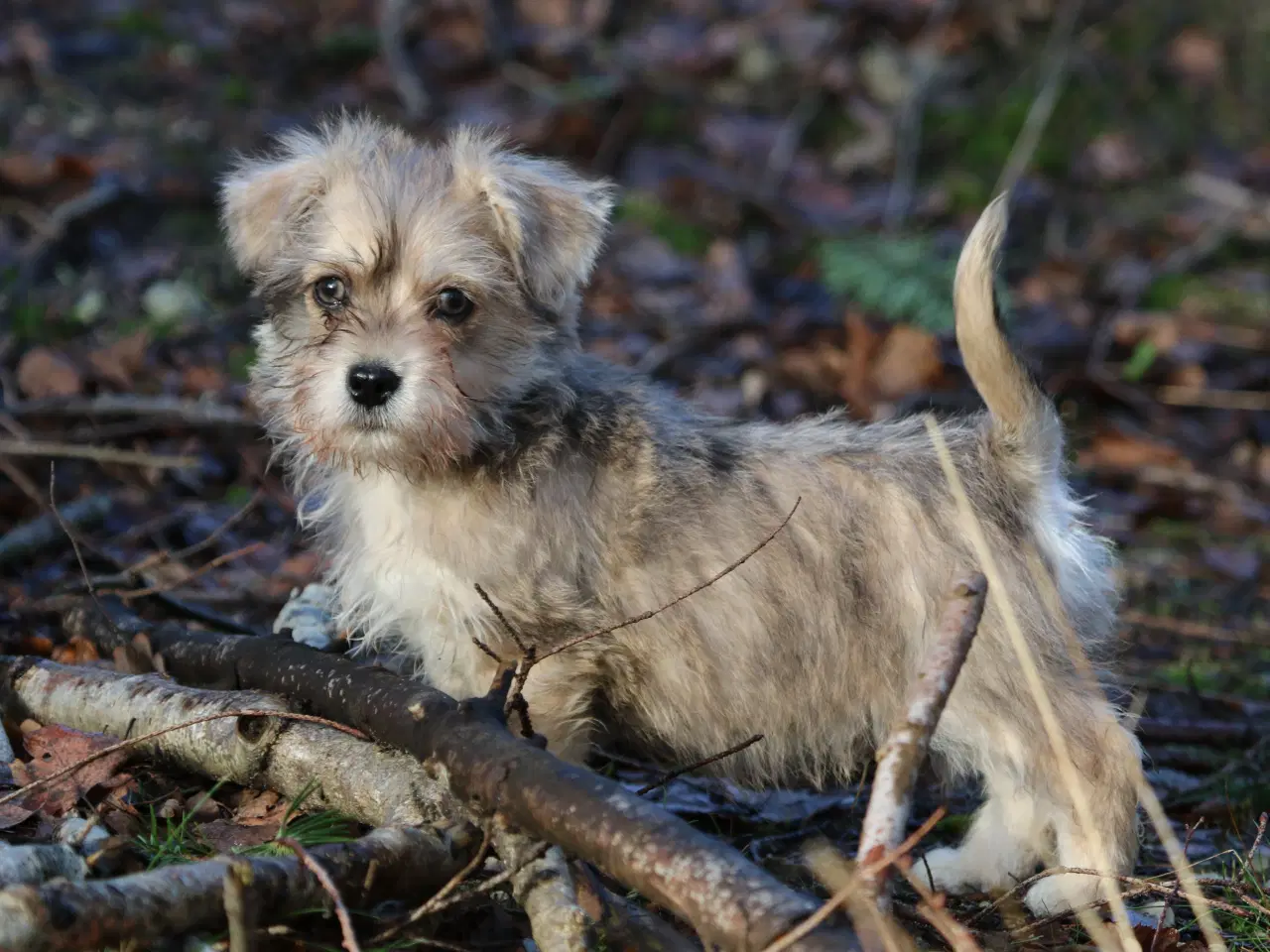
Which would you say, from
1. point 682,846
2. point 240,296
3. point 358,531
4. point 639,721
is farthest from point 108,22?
point 682,846

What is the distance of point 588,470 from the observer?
4395 millimetres

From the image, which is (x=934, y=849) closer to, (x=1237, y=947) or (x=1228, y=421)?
(x=1237, y=947)

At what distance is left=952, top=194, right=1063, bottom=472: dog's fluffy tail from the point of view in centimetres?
417

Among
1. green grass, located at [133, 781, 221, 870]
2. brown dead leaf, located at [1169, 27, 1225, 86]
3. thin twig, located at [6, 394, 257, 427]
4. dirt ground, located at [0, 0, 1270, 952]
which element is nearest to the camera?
green grass, located at [133, 781, 221, 870]

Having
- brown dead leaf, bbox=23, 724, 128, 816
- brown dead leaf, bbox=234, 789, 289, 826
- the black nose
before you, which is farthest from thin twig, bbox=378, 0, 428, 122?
brown dead leaf, bbox=234, 789, 289, 826

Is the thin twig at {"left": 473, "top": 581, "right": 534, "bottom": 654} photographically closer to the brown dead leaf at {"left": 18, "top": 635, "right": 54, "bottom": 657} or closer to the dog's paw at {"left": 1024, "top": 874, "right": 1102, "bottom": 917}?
the brown dead leaf at {"left": 18, "top": 635, "right": 54, "bottom": 657}

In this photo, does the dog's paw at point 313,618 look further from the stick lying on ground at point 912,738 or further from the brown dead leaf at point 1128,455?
the brown dead leaf at point 1128,455

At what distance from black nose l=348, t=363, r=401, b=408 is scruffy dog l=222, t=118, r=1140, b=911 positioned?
0.10 ft

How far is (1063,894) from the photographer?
4410 mm

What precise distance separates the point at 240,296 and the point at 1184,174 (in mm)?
8304

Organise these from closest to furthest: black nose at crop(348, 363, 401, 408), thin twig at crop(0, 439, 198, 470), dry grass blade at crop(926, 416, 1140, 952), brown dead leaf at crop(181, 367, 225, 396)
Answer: dry grass blade at crop(926, 416, 1140, 952) < black nose at crop(348, 363, 401, 408) < thin twig at crop(0, 439, 198, 470) < brown dead leaf at crop(181, 367, 225, 396)

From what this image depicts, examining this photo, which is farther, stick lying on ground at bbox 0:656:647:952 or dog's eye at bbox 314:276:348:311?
dog's eye at bbox 314:276:348:311

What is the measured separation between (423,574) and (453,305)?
2.81 ft

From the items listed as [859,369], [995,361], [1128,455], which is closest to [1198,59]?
[1128,455]
